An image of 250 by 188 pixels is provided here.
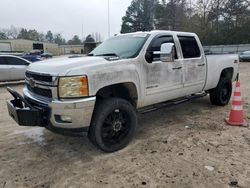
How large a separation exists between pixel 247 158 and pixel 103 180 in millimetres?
2190

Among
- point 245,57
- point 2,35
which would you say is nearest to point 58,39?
point 2,35

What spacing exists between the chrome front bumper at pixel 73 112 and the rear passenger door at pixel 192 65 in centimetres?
254

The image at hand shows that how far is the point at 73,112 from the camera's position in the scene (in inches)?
140

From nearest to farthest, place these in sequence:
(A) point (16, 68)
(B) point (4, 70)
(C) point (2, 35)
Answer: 1. (B) point (4, 70)
2. (A) point (16, 68)
3. (C) point (2, 35)

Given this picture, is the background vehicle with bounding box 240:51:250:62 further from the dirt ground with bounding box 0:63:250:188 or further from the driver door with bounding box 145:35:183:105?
the driver door with bounding box 145:35:183:105

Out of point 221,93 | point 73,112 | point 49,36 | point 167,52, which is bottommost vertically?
point 221,93

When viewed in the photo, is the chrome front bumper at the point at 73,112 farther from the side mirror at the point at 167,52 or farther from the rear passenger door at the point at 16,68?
the rear passenger door at the point at 16,68

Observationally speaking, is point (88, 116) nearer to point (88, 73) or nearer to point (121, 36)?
point (88, 73)

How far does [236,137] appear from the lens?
15.5ft

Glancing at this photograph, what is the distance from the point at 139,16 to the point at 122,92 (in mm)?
63346

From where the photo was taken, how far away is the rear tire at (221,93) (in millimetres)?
6828

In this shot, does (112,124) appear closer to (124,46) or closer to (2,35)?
(124,46)

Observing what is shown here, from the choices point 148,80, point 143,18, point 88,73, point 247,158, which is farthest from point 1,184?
point 143,18

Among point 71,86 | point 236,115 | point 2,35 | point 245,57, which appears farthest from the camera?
point 2,35
